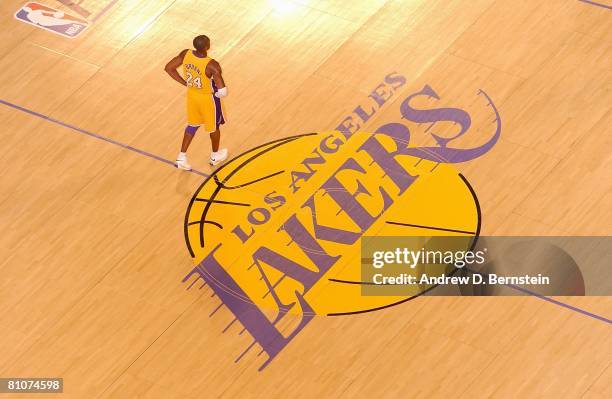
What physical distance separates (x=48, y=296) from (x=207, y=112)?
2438 millimetres

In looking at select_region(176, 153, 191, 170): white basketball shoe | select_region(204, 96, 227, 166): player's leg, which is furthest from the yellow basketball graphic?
select_region(176, 153, 191, 170): white basketball shoe

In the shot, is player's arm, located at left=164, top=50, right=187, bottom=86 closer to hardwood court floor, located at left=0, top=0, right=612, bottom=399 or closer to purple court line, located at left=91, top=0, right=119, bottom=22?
hardwood court floor, located at left=0, top=0, right=612, bottom=399

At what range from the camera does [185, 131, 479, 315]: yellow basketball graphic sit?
12391 mm

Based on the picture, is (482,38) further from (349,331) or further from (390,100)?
(349,331)

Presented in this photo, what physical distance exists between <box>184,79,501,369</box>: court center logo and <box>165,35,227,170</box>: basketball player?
38 cm

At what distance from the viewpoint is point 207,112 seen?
1338 centimetres

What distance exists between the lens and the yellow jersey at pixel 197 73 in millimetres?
13078

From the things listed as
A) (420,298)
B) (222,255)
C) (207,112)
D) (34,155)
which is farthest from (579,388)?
(34,155)

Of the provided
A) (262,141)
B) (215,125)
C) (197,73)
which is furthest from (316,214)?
(197,73)

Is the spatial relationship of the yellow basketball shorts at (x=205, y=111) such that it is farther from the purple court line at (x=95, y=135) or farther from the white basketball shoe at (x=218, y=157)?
the purple court line at (x=95, y=135)

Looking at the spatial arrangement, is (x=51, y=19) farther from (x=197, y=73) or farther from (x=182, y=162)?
(x=197, y=73)

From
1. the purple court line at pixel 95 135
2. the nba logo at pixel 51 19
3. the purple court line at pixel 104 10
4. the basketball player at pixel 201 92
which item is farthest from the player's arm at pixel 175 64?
the purple court line at pixel 104 10

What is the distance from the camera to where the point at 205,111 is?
527 inches

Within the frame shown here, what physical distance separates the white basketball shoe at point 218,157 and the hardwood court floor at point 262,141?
198 millimetres
